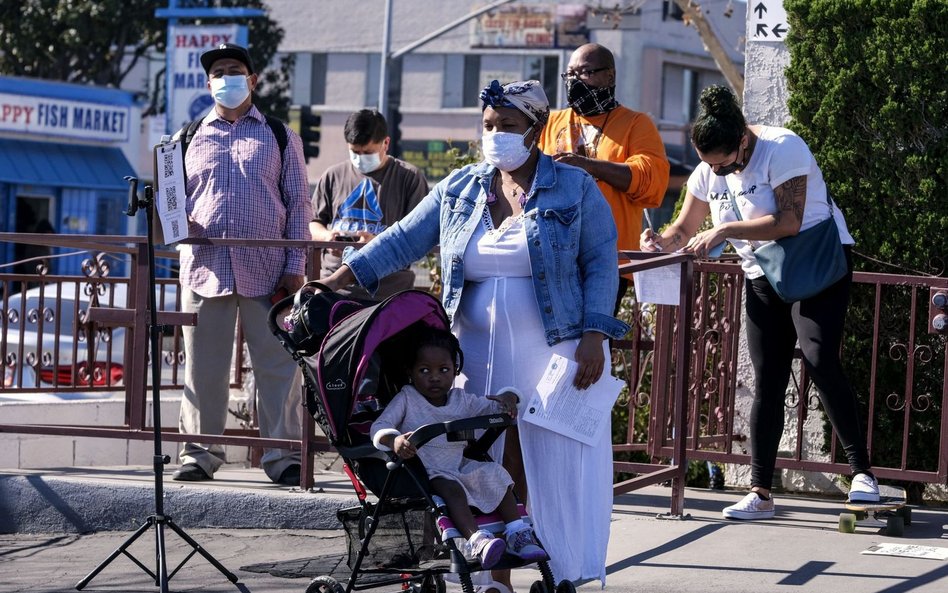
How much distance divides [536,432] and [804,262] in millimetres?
1773

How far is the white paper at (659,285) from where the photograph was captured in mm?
6793

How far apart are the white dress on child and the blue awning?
2838 cm

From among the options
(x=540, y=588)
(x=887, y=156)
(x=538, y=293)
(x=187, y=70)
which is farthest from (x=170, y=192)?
(x=187, y=70)

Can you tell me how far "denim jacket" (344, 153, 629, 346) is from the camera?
525cm

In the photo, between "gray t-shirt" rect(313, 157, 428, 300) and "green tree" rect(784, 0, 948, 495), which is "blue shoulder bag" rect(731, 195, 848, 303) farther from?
"gray t-shirt" rect(313, 157, 428, 300)

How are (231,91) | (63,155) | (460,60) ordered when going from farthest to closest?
(460,60) < (63,155) < (231,91)

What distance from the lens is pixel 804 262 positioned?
254 inches

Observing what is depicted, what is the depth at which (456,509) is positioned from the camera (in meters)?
4.87

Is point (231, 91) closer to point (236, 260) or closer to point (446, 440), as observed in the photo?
point (236, 260)

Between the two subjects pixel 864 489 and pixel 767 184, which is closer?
pixel 767 184

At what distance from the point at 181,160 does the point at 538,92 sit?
1.70 meters

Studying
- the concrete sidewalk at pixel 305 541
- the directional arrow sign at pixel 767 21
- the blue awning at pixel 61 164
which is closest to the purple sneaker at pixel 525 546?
the concrete sidewalk at pixel 305 541

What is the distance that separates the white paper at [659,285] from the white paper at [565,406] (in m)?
1.56

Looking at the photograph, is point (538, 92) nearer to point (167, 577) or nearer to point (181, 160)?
point (181, 160)
